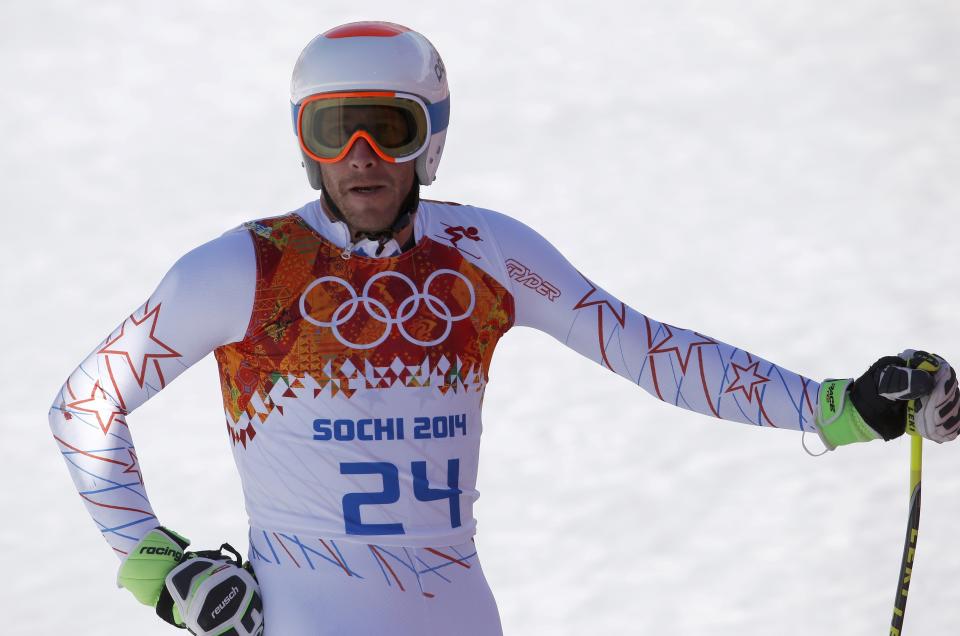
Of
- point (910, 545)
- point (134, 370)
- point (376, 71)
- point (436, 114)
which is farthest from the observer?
point (910, 545)

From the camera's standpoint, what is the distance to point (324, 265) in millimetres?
3158

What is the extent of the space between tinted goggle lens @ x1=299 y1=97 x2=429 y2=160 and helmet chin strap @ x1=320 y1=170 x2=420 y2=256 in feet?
0.33

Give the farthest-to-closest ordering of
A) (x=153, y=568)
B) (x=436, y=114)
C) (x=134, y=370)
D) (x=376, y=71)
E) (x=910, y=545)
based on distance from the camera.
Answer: (x=910, y=545), (x=436, y=114), (x=376, y=71), (x=134, y=370), (x=153, y=568)

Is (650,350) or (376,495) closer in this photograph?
(376,495)

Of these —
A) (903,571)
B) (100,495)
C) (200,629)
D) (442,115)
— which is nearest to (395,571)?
(200,629)

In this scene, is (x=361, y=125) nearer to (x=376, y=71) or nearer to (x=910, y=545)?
(x=376, y=71)

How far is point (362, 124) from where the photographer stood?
3164 mm

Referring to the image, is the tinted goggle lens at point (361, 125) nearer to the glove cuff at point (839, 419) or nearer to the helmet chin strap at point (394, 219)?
the helmet chin strap at point (394, 219)

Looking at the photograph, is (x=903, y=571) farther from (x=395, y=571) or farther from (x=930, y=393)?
(x=395, y=571)

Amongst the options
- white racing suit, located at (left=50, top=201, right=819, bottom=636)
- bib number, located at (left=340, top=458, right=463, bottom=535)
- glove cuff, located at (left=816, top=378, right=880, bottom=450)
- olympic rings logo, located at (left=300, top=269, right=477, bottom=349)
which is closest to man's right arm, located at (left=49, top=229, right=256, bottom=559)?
white racing suit, located at (left=50, top=201, right=819, bottom=636)

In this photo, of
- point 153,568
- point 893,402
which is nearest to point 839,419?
point 893,402

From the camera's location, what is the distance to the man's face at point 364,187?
124 inches

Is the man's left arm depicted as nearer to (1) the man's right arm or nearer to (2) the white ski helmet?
(2) the white ski helmet

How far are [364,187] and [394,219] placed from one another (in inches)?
4.0
